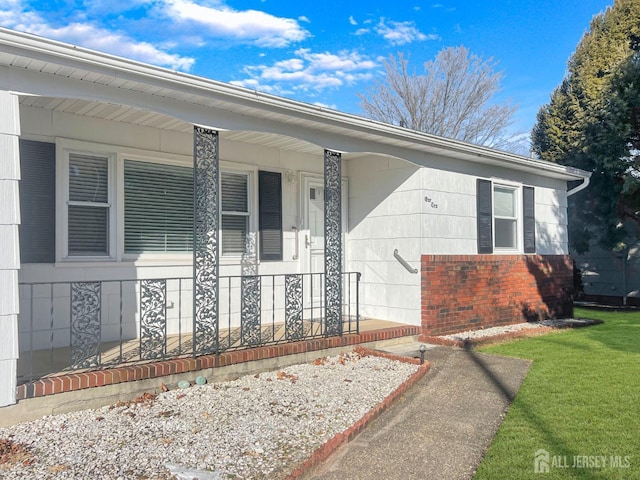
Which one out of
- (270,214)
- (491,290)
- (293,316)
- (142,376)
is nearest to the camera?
(142,376)

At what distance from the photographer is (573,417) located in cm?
430

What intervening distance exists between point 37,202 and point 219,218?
2.09 m

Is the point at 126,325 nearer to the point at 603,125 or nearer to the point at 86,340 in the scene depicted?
the point at 86,340


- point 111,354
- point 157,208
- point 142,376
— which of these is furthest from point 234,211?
point 142,376

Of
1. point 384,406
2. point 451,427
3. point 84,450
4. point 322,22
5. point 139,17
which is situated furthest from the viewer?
point 322,22

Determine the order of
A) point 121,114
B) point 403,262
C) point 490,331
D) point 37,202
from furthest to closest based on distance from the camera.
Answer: point 490,331
point 403,262
point 121,114
point 37,202

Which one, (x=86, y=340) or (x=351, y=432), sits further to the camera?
(x=86, y=340)

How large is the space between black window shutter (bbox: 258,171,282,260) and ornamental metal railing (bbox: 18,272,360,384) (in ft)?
2.46

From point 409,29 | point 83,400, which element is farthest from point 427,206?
point 409,29

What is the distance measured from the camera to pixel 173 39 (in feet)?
55.2

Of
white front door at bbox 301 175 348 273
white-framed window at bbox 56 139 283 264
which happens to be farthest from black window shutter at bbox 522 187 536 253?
white-framed window at bbox 56 139 283 264

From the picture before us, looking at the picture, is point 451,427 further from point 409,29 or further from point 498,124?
point 498,124

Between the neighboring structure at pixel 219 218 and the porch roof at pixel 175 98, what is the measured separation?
0.02m

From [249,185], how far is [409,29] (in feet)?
54.2
